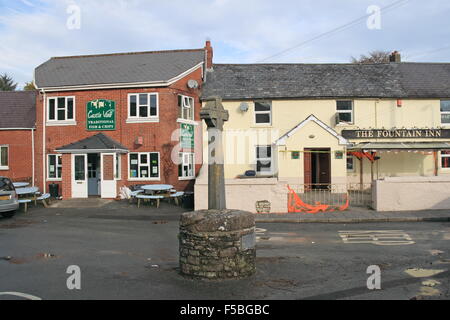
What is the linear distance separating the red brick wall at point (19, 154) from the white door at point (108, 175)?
18.1 feet

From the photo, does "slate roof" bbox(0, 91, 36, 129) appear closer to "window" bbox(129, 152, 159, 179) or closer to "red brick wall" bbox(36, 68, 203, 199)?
"red brick wall" bbox(36, 68, 203, 199)

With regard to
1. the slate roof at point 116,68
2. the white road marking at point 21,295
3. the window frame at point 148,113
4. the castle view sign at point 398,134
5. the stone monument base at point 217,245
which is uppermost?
the slate roof at point 116,68

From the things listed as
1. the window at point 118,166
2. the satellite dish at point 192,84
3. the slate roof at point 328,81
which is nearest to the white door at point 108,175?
the window at point 118,166

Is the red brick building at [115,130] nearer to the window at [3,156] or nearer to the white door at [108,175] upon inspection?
the white door at [108,175]

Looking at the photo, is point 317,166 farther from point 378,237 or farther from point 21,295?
point 21,295

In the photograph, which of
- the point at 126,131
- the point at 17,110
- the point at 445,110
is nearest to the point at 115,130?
the point at 126,131

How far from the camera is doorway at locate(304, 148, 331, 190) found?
73.7 feet

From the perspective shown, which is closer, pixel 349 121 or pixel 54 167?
pixel 54 167

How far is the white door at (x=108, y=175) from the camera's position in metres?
21.1

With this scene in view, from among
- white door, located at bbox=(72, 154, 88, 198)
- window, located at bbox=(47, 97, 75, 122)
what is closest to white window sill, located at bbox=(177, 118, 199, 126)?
white door, located at bbox=(72, 154, 88, 198)

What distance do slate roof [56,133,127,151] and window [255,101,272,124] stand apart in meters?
8.18

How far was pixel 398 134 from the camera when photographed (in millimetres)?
23609

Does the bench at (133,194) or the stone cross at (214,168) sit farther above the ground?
the stone cross at (214,168)

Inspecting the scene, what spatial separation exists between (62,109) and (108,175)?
4.90 metres
